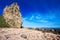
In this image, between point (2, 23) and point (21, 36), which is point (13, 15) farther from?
point (21, 36)

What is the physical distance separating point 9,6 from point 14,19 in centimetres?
132

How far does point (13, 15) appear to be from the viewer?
46.6 ft

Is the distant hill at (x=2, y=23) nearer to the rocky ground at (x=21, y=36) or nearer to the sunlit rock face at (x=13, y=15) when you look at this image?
the sunlit rock face at (x=13, y=15)

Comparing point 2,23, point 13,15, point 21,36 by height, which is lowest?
point 21,36

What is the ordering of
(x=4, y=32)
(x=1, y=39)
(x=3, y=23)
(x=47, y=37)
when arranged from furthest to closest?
(x=3, y=23) < (x=47, y=37) < (x=4, y=32) < (x=1, y=39)

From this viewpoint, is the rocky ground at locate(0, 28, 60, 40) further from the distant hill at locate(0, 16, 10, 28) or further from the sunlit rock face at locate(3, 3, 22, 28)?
the sunlit rock face at locate(3, 3, 22, 28)

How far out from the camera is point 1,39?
988 cm

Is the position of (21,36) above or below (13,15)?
below

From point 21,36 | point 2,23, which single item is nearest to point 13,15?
point 2,23

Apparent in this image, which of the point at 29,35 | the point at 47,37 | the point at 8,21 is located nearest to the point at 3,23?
the point at 8,21

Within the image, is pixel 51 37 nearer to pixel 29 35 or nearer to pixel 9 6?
pixel 29 35

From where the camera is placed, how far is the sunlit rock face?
45.6ft

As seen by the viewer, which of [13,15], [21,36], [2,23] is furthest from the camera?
[13,15]

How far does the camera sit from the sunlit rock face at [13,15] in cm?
1391
